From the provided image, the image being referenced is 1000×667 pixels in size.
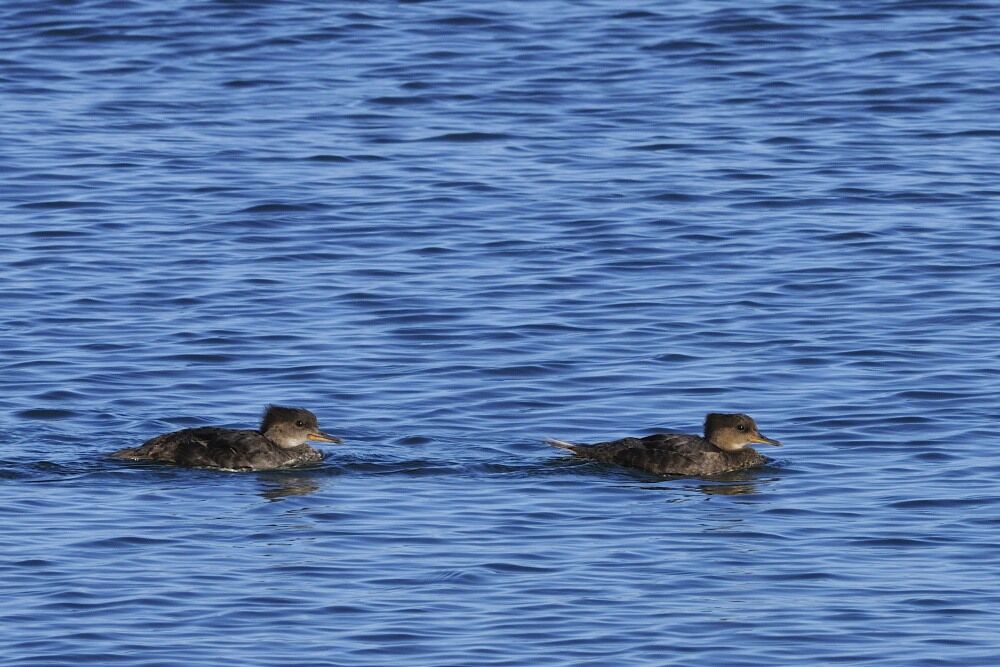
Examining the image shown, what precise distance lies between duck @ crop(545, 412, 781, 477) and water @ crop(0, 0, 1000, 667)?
0.15 meters

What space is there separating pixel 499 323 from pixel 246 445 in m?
4.05

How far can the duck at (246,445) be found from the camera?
46.0ft

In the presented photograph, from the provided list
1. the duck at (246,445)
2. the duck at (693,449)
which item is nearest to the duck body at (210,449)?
the duck at (246,445)

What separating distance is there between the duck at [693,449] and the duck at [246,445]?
1654 millimetres

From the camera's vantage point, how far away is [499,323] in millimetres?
17844

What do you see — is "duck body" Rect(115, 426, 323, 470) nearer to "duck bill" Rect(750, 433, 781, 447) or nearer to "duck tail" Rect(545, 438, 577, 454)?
"duck tail" Rect(545, 438, 577, 454)

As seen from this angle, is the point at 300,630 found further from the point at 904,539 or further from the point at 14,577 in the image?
the point at 904,539

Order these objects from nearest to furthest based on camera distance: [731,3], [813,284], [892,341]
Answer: [892,341] < [813,284] < [731,3]

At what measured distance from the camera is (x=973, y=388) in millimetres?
15984

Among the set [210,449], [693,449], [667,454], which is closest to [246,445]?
[210,449]

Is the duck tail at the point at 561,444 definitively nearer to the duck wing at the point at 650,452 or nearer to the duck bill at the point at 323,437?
the duck wing at the point at 650,452

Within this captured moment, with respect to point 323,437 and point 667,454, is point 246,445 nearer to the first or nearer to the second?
point 323,437

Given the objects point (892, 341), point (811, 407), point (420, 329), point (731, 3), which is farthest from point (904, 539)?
point (731, 3)

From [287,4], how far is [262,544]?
20428 millimetres
